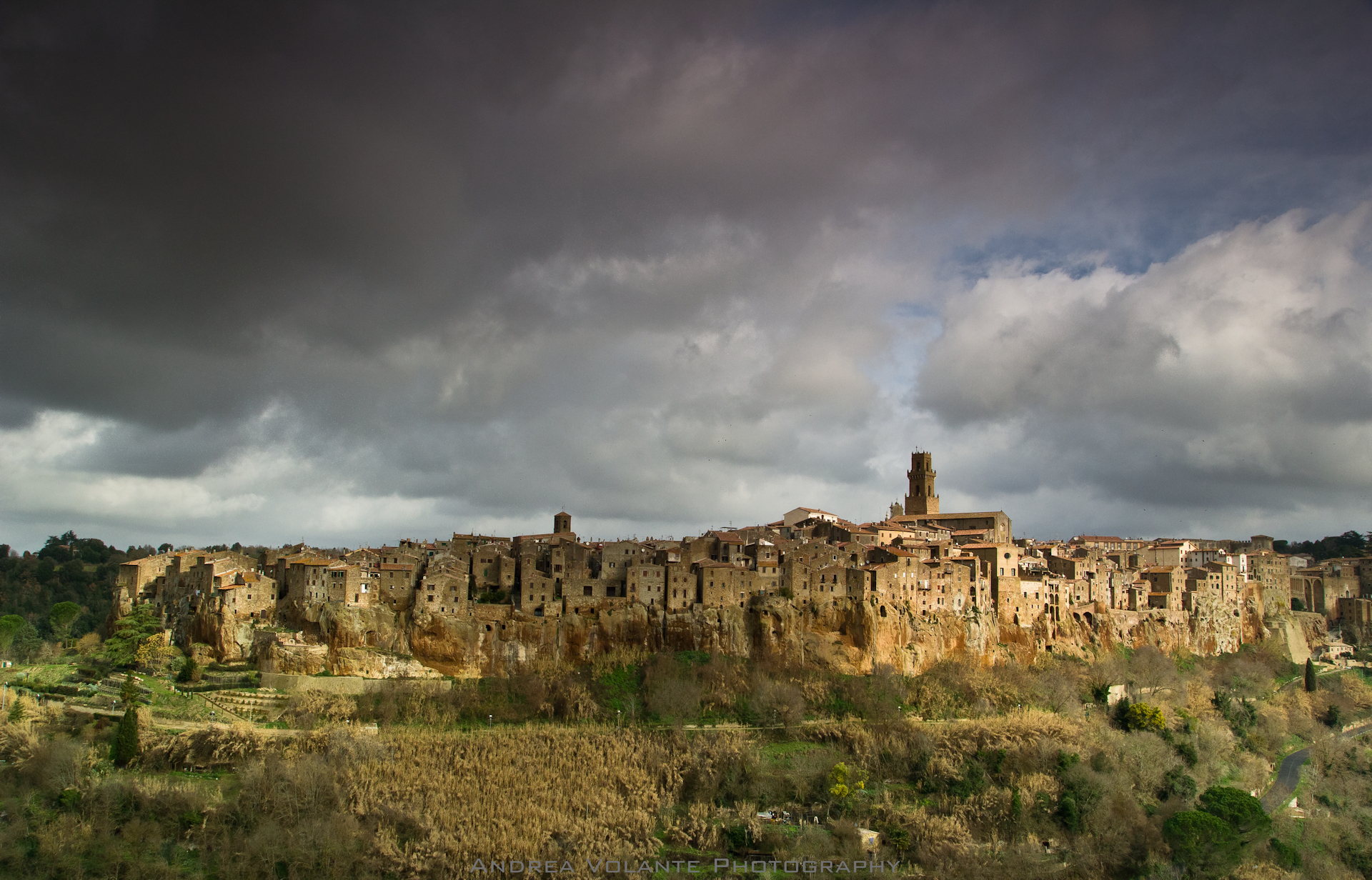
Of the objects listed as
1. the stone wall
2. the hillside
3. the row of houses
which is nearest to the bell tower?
the row of houses

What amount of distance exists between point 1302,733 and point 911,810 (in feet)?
115

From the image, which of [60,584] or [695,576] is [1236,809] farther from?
[60,584]

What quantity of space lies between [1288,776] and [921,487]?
3510 cm

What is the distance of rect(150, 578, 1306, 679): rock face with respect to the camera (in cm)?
4869

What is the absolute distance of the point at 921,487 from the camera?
279 feet

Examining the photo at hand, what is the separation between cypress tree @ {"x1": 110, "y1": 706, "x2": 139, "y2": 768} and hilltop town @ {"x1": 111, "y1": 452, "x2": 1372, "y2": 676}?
22.2 ft

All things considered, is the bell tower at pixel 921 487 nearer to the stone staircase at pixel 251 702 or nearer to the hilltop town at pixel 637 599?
the hilltop town at pixel 637 599

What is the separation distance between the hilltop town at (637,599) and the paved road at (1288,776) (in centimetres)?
1167

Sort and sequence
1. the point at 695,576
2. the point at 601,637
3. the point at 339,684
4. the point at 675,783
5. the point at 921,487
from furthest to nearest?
the point at 921,487, the point at 695,576, the point at 601,637, the point at 339,684, the point at 675,783

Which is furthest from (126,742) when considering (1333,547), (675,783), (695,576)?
(1333,547)

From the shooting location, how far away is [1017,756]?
159 ft

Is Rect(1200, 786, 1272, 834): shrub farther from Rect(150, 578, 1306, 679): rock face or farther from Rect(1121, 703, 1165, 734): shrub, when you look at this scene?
Rect(150, 578, 1306, 679): rock face

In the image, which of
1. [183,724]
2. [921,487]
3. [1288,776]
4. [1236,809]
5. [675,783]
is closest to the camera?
[183,724]

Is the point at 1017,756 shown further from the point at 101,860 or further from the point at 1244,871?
the point at 101,860
